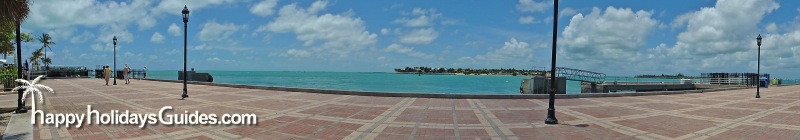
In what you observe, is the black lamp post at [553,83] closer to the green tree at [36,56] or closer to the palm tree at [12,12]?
the palm tree at [12,12]

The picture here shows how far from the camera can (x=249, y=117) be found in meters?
9.49

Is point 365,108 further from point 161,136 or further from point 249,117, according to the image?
point 161,136

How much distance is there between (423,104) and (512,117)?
344 cm

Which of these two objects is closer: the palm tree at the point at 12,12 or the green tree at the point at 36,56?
the palm tree at the point at 12,12

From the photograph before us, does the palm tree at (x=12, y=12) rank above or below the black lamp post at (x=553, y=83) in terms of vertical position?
above

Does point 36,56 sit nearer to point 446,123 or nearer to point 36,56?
point 36,56

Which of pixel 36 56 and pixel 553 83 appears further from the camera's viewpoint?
pixel 36 56

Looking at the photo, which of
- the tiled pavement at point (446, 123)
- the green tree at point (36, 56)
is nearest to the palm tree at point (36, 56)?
the green tree at point (36, 56)

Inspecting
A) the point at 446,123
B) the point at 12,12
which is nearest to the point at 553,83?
the point at 446,123

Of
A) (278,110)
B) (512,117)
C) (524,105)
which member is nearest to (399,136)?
(512,117)

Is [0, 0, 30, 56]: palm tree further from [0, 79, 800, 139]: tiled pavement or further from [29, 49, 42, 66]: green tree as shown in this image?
[29, 49, 42, 66]: green tree

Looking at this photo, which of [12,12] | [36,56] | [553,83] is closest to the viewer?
[12,12]

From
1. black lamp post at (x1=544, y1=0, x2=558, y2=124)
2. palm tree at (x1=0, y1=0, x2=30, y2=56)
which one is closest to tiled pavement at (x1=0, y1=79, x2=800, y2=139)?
black lamp post at (x1=544, y1=0, x2=558, y2=124)

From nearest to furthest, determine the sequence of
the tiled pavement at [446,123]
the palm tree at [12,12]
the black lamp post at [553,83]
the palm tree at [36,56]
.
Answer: the tiled pavement at [446,123] → the palm tree at [12,12] → the black lamp post at [553,83] → the palm tree at [36,56]
